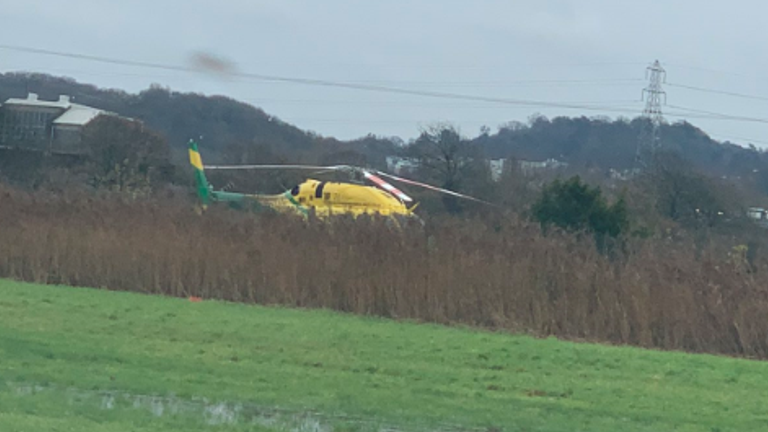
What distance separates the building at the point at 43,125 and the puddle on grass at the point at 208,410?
1648 inches

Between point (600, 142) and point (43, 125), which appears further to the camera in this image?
point (600, 142)

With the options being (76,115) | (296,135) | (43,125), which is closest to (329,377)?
(43,125)

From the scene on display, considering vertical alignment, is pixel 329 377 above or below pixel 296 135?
below

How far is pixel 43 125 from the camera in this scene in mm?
55688

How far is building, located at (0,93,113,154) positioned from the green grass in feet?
121

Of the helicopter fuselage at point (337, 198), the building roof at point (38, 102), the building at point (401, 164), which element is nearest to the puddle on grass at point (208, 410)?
the helicopter fuselage at point (337, 198)

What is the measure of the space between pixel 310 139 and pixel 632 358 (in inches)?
2067

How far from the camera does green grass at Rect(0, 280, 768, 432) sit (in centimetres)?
887

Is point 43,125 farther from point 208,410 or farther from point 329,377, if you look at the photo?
point 208,410

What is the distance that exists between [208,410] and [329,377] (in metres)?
2.41

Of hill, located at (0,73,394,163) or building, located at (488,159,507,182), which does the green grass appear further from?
hill, located at (0,73,394,163)

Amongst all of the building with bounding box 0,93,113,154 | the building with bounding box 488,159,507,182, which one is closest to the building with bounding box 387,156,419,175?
the building with bounding box 488,159,507,182

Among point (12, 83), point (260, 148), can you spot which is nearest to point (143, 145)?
point (260, 148)

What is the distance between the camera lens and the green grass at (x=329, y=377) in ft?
29.1
